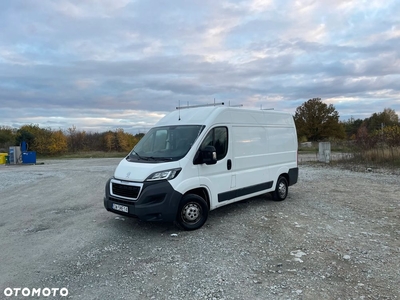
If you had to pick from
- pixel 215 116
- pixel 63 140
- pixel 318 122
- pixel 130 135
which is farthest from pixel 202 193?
pixel 318 122

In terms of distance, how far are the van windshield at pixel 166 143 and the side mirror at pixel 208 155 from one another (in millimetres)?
317

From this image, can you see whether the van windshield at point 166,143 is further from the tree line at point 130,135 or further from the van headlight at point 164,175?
the tree line at point 130,135

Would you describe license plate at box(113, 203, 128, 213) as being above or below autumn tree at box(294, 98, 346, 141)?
below

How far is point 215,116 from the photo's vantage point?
250 inches

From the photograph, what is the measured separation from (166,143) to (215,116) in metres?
1.18

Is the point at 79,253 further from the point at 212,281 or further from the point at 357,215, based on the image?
the point at 357,215

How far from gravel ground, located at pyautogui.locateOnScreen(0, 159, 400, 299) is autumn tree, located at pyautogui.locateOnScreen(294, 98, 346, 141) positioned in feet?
143

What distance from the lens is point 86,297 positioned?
138 inches

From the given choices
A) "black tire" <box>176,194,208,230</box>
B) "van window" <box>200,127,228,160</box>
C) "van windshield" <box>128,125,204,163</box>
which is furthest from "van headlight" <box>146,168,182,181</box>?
"van window" <box>200,127,228,160</box>

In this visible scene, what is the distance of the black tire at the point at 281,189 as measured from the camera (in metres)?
8.20

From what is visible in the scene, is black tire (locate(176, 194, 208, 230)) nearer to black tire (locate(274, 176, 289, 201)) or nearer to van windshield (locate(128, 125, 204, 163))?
van windshield (locate(128, 125, 204, 163))

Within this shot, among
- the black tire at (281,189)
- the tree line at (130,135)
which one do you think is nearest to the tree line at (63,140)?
the tree line at (130,135)

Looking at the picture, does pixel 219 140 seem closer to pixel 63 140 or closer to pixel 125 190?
pixel 125 190

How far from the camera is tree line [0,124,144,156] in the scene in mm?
35812
